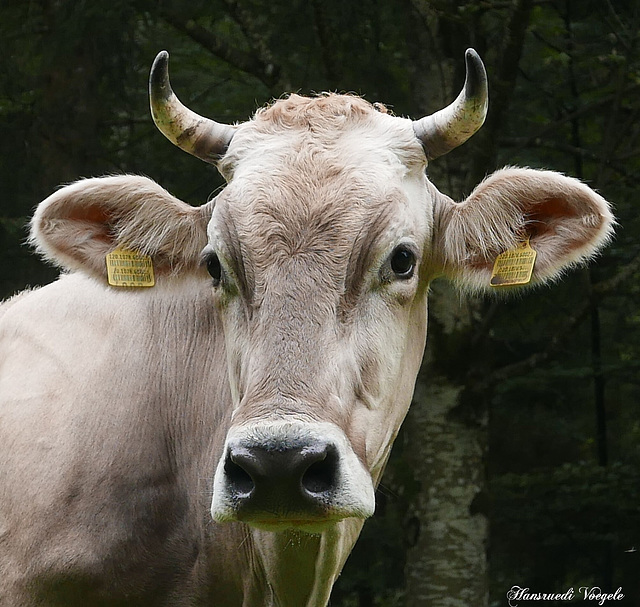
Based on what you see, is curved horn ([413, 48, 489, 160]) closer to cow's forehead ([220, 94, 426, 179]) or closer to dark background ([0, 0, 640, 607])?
cow's forehead ([220, 94, 426, 179])

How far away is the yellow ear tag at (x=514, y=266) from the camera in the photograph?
13.5 ft

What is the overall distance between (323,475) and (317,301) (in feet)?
1.98

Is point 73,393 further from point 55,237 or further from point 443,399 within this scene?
point 443,399

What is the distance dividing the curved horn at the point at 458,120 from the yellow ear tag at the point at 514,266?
50 centimetres

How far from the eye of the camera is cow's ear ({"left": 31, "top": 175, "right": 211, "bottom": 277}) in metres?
4.20

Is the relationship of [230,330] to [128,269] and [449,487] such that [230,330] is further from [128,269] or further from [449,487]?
[449,487]

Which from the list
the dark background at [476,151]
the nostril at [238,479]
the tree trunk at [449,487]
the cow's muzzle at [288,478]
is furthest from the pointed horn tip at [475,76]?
the tree trunk at [449,487]

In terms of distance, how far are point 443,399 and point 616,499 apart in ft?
8.17

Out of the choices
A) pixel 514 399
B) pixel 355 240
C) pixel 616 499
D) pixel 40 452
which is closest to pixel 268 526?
pixel 355 240

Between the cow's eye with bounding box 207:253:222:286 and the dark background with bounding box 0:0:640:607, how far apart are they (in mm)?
3748

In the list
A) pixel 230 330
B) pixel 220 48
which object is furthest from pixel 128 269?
pixel 220 48

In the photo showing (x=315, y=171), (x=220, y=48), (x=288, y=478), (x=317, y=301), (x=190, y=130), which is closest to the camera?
(x=288, y=478)

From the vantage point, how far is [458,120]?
3955 mm

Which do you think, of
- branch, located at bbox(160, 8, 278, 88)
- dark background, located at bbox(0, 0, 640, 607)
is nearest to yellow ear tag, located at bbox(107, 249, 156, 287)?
dark background, located at bbox(0, 0, 640, 607)
